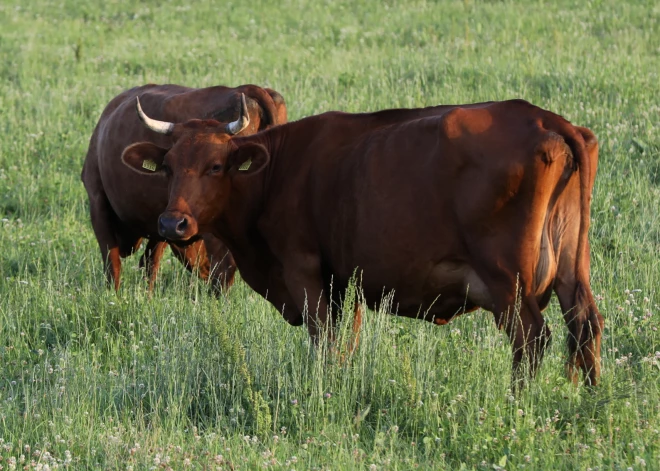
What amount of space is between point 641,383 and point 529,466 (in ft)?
3.70

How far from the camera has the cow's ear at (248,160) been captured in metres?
6.93

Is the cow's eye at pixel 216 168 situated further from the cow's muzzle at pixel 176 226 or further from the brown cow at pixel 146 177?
the brown cow at pixel 146 177

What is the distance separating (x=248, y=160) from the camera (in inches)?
277

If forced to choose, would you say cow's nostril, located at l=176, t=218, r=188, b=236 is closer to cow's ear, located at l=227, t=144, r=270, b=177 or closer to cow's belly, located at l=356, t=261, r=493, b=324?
cow's ear, located at l=227, t=144, r=270, b=177

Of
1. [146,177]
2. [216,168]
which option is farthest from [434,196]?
[146,177]

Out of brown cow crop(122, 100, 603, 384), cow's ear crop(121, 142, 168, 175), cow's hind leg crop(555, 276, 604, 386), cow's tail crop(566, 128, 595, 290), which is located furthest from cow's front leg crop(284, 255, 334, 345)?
cow's tail crop(566, 128, 595, 290)

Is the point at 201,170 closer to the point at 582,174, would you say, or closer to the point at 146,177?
the point at 146,177

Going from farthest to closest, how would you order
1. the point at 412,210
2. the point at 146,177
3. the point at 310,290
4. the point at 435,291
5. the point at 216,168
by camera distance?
the point at 146,177 < the point at 216,168 < the point at 310,290 < the point at 435,291 < the point at 412,210

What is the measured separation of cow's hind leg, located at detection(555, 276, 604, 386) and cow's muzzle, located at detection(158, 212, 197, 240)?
2.42 meters

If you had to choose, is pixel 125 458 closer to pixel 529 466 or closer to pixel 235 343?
pixel 235 343

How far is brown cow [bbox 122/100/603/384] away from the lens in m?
5.81

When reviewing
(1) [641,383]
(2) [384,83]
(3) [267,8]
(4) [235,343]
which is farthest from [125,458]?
(3) [267,8]

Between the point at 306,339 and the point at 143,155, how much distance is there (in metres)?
1.79

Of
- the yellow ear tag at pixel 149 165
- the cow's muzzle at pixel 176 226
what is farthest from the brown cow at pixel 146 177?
the cow's muzzle at pixel 176 226
